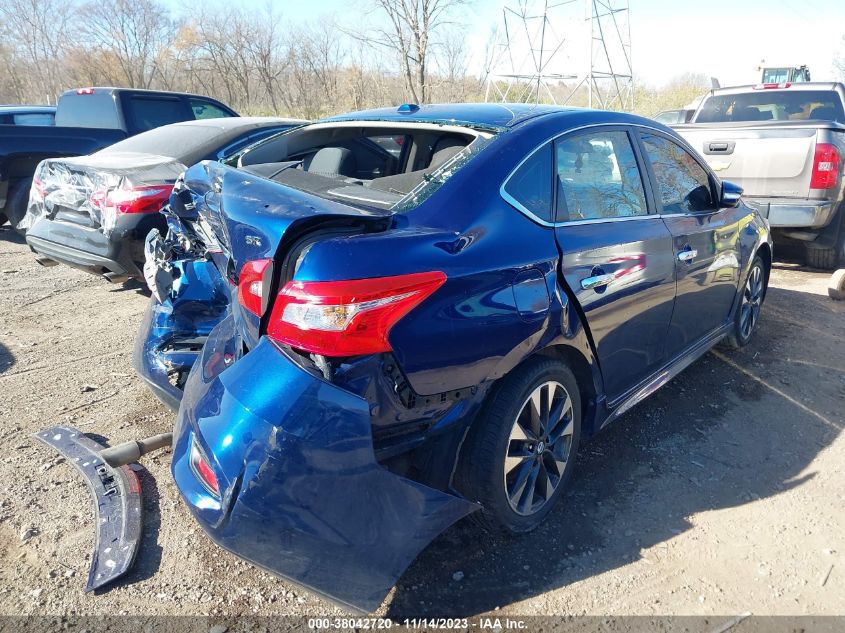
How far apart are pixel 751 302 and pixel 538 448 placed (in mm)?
2954

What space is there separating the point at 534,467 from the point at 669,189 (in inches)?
71.2

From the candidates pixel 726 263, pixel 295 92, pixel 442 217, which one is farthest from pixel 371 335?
pixel 295 92

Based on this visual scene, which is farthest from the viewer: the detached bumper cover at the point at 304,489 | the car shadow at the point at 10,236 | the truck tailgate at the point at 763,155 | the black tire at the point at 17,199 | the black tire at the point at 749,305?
the car shadow at the point at 10,236

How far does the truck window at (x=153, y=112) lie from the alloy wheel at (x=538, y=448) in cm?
725

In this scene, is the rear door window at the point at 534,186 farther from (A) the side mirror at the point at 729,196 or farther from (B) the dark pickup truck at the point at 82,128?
(B) the dark pickup truck at the point at 82,128

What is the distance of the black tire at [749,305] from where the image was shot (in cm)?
436

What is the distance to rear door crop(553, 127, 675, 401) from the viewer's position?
2572 mm

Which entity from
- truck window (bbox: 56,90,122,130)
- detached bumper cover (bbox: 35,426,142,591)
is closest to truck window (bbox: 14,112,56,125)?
truck window (bbox: 56,90,122,130)

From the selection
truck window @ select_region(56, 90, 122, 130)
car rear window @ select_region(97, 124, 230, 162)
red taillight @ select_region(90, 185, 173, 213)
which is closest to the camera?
red taillight @ select_region(90, 185, 173, 213)

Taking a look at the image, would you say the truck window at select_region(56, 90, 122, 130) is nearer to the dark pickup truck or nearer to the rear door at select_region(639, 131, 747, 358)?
the dark pickup truck

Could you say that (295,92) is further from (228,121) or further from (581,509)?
(581,509)

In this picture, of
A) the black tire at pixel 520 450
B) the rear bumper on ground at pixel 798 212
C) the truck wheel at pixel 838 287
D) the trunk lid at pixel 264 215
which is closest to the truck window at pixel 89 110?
the trunk lid at pixel 264 215

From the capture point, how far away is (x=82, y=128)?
7355 millimetres

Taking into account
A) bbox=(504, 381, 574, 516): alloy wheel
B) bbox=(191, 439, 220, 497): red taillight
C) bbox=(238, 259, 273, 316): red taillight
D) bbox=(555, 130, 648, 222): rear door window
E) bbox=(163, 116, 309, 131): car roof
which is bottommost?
bbox=(504, 381, 574, 516): alloy wheel
